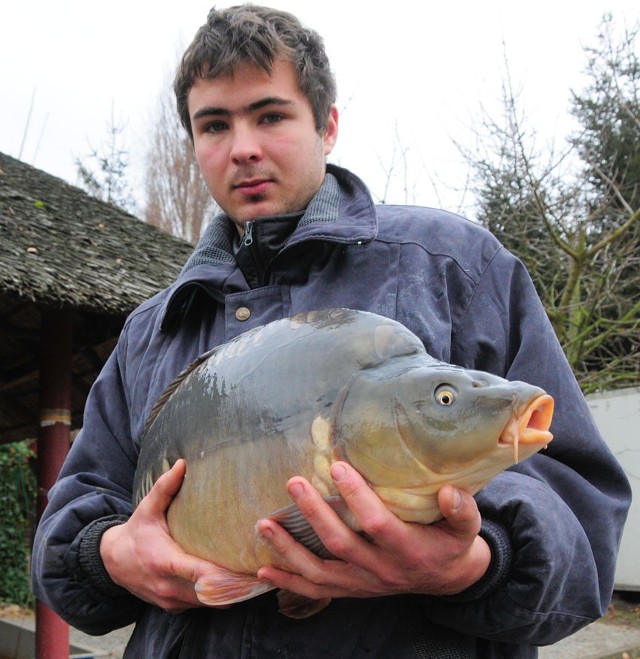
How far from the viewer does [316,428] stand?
1462 millimetres

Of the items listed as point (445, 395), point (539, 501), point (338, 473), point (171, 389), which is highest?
point (171, 389)

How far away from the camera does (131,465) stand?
2293mm

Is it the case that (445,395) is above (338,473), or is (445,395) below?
above

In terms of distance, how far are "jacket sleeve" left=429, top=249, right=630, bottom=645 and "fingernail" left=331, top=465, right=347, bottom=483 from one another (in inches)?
16.8

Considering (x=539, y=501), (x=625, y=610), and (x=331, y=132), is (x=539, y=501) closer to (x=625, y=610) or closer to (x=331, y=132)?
(x=331, y=132)

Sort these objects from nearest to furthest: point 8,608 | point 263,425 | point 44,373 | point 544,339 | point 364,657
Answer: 1. point 263,425
2. point 364,657
3. point 544,339
4. point 44,373
5. point 8,608

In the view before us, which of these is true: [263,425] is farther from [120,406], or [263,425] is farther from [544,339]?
[120,406]

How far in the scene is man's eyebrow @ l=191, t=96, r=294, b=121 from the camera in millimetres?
2113

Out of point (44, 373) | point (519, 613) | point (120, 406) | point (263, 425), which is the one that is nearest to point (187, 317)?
point (120, 406)

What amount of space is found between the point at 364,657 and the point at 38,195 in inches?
291

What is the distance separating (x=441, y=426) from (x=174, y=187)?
29065 millimetres

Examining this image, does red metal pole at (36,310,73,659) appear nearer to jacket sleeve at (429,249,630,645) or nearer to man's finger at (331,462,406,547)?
jacket sleeve at (429,249,630,645)

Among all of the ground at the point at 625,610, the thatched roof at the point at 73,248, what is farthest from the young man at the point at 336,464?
the ground at the point at 625,610

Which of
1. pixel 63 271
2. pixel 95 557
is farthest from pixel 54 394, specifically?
pixel 95 557
